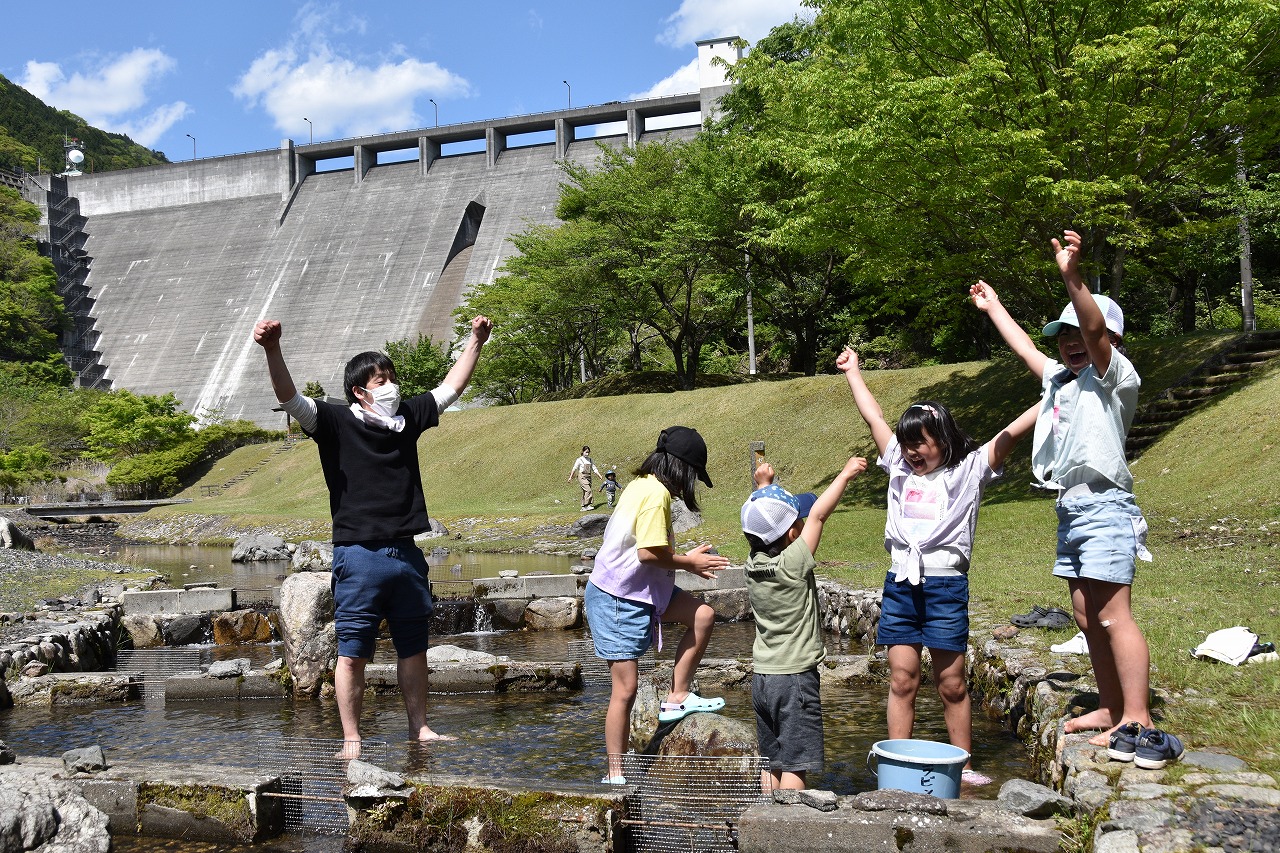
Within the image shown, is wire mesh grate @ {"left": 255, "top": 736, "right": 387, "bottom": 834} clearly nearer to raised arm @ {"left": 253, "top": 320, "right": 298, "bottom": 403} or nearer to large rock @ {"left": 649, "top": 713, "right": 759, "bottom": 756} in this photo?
large rock @ {"left": 649, "top": 713, "right": 759, "bottom": 756}

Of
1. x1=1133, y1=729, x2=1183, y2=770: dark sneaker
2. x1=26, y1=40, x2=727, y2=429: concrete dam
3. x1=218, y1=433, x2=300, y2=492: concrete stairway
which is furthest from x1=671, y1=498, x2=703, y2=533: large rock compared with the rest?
x1=26, y1=40, x2=727, y2=429: concrete dam

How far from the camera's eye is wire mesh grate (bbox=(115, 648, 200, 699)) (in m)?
8.61

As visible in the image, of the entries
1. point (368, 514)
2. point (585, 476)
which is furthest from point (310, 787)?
point (585, 476)

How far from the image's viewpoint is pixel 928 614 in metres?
4.35

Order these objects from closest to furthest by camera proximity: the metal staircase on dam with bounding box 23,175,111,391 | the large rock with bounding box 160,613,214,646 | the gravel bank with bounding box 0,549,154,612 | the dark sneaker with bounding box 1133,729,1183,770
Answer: the dark sneaker with bounding box 1133,729,1183,770 < the large rock with bounding box 160,613,214,646 < the gravel bank with bounding box 0,549,154,612 < the metal staircase on dam with bounding box 23,175,111,391

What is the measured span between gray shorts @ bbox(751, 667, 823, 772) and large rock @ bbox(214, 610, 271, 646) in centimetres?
915

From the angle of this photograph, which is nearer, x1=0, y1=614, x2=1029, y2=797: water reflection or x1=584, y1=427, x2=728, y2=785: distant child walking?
x1=584, y1=427, x2=728, y2=785: distant child walking

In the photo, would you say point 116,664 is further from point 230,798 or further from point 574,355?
point 574,355

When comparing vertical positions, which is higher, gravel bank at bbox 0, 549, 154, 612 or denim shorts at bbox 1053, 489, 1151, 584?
denim shorts at bbox 1053, 489, 1151, 584

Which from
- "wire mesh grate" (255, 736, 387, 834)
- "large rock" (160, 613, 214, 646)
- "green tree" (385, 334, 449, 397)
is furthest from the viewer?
"green tree" (385, 334, 449, 397)

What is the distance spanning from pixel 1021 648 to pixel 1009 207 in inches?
469

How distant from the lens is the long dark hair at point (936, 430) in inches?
171

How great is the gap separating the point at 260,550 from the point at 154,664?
510 inches

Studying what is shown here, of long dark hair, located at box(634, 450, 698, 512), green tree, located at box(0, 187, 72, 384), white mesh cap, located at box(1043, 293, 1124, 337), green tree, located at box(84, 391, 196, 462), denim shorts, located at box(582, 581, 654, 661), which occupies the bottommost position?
denim shorts, located at box(582, 581, 654, 661)
